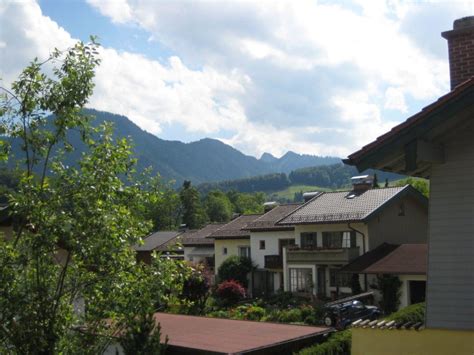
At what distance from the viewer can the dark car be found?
1117 inches

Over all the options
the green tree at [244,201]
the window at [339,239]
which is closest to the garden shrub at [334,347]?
the window at [339,239]

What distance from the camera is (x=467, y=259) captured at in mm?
7277

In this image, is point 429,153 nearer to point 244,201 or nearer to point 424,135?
point 424,135

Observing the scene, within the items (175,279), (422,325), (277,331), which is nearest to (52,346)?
(175,279)

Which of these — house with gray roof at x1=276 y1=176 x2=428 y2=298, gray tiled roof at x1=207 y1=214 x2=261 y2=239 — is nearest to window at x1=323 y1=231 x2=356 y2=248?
house with gray roof at x1=276 y1=176 x2=428 y2=298

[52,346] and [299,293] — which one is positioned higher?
[52,346]

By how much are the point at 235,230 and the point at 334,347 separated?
118 ft

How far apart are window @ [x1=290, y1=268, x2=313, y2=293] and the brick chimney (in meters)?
31.8

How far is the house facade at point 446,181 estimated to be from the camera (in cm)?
724

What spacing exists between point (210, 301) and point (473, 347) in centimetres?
3273

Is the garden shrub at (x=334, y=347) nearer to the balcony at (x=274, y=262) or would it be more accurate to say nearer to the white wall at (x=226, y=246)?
the balcony at (x=274, y=262)

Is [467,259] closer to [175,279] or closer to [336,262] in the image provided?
[175,279]

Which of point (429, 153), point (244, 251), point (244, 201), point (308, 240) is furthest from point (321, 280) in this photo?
point (244, 201)

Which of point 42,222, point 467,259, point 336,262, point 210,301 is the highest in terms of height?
point 42,222
